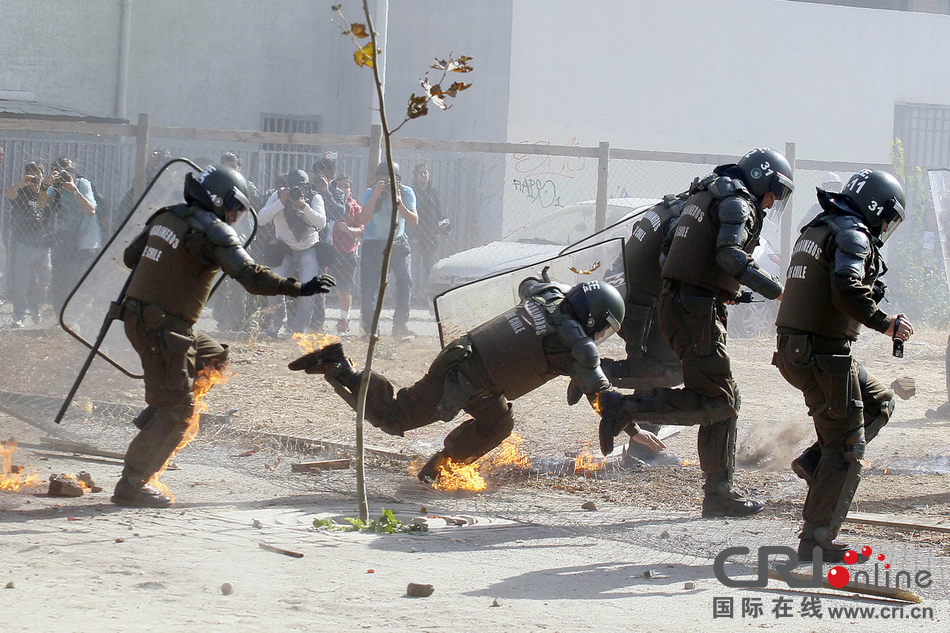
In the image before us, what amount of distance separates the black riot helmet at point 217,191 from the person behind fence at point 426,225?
632 centimetres

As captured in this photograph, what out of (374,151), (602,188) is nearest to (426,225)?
(374,151)

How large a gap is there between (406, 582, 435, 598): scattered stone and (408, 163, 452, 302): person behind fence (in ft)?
25.9

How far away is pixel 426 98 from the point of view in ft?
13.8

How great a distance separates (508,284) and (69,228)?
5.75m

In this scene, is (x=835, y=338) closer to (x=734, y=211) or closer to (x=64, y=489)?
(x=734, y=211)

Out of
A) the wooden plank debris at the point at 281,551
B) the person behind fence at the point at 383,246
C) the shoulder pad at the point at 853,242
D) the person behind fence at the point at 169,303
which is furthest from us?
the person behind fence at the point at 383,246

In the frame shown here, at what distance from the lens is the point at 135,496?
15.6 ft

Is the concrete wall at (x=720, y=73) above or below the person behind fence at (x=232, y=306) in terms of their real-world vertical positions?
above

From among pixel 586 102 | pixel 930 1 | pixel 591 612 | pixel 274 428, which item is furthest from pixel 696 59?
pixel 591 612

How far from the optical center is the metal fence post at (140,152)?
9602mm

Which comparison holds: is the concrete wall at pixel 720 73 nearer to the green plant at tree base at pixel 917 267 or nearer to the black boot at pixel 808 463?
the green plant at tree base at pixel 917 267

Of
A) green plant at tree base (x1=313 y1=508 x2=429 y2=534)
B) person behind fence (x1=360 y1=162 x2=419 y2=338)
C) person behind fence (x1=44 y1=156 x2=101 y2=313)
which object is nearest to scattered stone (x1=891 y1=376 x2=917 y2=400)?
green plant at tree base (x1=313 y1=508 x2=429 y2=534)

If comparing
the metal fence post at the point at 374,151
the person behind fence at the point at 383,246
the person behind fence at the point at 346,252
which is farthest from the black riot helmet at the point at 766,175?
the person behind fence at the point at 346,252

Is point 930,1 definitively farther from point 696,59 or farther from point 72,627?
point 72,627
